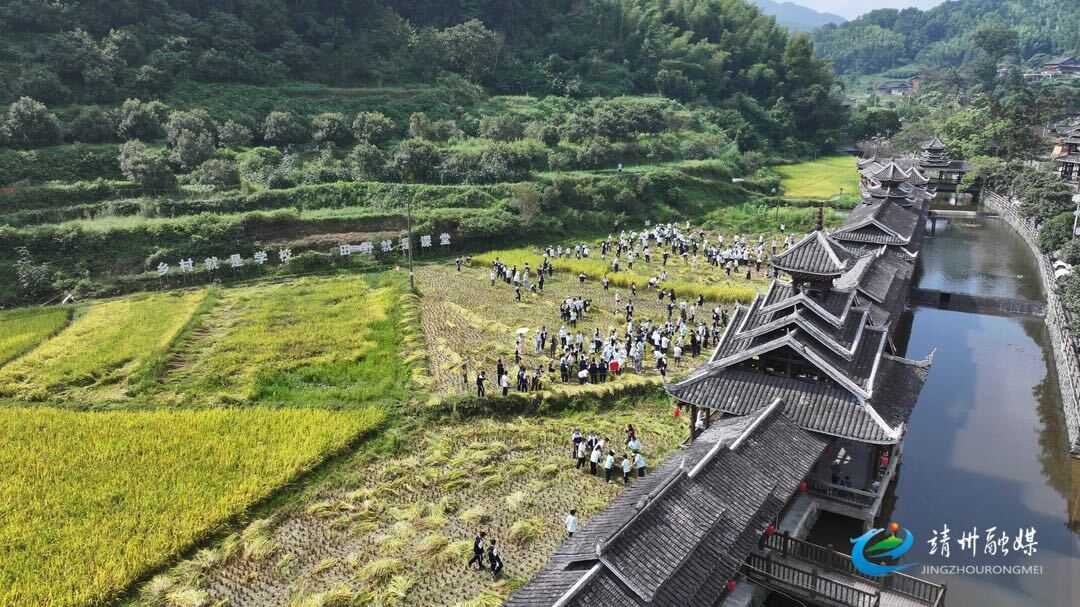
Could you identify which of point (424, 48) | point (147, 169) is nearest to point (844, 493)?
point (147, 169)

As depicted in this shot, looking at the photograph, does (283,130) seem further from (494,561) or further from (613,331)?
(494,561)

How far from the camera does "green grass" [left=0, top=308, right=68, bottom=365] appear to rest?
2722 centimetres

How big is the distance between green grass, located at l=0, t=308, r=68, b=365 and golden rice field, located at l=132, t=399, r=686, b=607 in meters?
16.7

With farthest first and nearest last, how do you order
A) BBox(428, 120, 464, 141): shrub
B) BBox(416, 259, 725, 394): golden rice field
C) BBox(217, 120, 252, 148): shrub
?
BBox(428, 120, 464, 141): shrub < BBox(217, 120, 252, 148): shrub < BBox(416, 259, 725, 394): golden rice field

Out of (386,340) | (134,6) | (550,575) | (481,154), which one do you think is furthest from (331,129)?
(550,575)

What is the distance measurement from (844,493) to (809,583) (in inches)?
148

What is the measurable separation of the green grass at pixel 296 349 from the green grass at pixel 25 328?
20.3 feet

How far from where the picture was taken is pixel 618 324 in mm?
31047

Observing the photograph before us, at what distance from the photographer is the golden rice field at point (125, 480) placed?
15258 mm

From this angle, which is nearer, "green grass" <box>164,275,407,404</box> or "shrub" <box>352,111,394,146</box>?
"green grass" <box>164,275,407,404</box>

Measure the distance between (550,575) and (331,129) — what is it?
49.7 metres

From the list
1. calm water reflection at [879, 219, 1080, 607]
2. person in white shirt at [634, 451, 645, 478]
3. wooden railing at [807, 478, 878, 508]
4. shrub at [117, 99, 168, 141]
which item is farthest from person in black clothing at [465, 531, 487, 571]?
shrub at [117, 99, 168, 141]

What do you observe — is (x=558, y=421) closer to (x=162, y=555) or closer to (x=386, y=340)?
(x=386, y=340)

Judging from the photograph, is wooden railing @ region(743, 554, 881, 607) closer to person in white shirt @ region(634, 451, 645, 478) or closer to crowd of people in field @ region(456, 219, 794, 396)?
person in white shirt @ region(634, 451, 645, 478)
